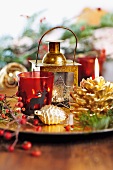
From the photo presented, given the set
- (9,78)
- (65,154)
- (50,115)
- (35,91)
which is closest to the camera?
(65,154)

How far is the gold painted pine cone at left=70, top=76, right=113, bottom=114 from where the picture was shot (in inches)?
39.8

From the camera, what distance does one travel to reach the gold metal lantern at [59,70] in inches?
46.5

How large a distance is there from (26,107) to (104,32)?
186cm

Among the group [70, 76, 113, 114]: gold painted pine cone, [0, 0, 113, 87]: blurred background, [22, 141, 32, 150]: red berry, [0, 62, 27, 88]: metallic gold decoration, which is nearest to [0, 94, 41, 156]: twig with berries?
[22, 141, 32, 150]: red berry

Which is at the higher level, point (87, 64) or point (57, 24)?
point (57, 24)

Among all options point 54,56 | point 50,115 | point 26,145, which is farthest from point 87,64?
point 26,145

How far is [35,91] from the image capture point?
3.60ft

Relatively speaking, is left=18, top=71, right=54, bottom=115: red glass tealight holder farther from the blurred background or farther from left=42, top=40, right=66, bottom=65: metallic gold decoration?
the blurred background

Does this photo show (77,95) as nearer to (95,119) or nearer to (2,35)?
(95,119)

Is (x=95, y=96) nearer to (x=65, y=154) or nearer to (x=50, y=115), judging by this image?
(x=50, y=115)

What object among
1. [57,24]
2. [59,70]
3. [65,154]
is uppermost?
[57,24]

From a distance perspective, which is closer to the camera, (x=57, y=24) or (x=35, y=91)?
(x=35, y=91)

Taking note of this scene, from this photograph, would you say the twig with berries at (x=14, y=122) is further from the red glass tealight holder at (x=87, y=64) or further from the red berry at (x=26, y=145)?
the red glass tealight holder at (x=87, y=64)

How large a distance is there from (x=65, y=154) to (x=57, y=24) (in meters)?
2.11
